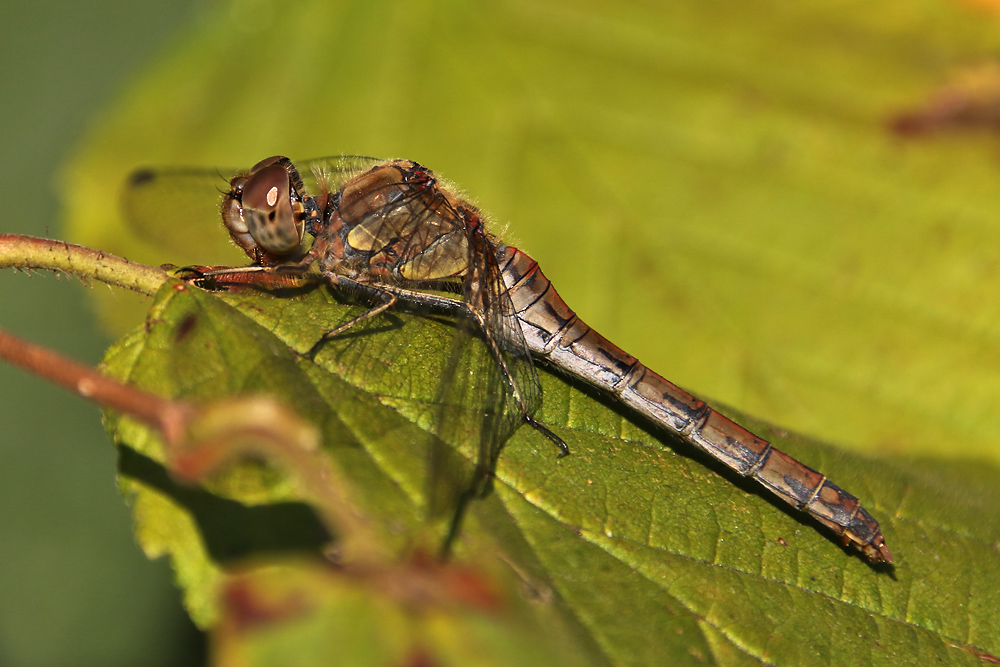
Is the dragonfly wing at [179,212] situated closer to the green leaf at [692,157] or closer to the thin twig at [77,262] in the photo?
the green leaf at [692,157]

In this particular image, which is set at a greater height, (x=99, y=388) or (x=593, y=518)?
(x=593, y=518)

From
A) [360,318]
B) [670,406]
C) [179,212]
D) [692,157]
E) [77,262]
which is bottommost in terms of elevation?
[77,262]

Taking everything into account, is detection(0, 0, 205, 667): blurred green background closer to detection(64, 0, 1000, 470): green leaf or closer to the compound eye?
detection(64, 0, 1000, 470): green leaf

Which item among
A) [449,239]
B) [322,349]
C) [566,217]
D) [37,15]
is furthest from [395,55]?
[322,349]

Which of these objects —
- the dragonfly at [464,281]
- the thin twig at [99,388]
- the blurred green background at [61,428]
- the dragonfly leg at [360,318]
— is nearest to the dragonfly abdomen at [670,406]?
the dragonfly at [464,281]

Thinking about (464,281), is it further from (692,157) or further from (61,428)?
(61,428)

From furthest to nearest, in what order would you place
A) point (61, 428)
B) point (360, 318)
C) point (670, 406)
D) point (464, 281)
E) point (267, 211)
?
point (61, 428), point (464, 281), point (267, 211), point (670, 406), point (360, 318)

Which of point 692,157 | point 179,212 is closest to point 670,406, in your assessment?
point 692,157
